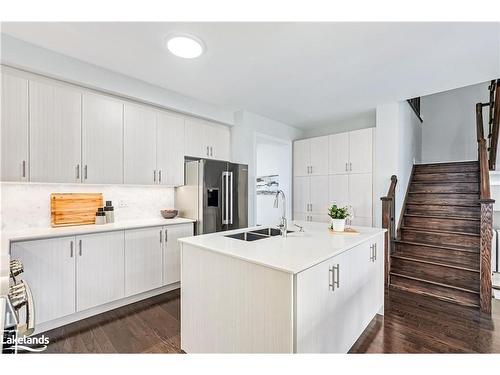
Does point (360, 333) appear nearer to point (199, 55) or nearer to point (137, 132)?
point (199, 55)

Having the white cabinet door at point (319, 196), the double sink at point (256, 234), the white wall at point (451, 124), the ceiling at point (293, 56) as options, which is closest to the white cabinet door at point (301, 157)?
the white cabinet door at point (319, 196)

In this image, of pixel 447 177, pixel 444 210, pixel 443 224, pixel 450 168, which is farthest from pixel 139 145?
pixel 450 168

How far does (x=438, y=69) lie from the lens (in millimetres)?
2559

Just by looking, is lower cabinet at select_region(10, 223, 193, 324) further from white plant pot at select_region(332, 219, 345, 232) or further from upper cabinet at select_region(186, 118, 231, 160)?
white plant pot at select_region(332, 219, 345, 232)

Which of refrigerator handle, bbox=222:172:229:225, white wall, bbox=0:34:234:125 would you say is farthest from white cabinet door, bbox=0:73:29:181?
refrigerator handle, bbox=222:172:229:225

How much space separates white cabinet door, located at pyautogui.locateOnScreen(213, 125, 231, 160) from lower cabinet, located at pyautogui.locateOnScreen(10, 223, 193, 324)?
130cm

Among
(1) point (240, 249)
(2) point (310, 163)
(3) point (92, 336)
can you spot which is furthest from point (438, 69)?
(3) point (92, 336)

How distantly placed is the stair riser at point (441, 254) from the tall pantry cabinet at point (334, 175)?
1.89 ft

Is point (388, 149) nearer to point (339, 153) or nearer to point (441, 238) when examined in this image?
point (339, 153)

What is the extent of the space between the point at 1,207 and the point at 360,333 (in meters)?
3.37

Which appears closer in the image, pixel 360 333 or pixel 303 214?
pixel 360 333

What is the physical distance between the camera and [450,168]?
15.1 feet

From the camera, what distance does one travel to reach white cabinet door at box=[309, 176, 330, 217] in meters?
4.35

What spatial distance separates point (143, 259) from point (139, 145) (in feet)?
4.40
